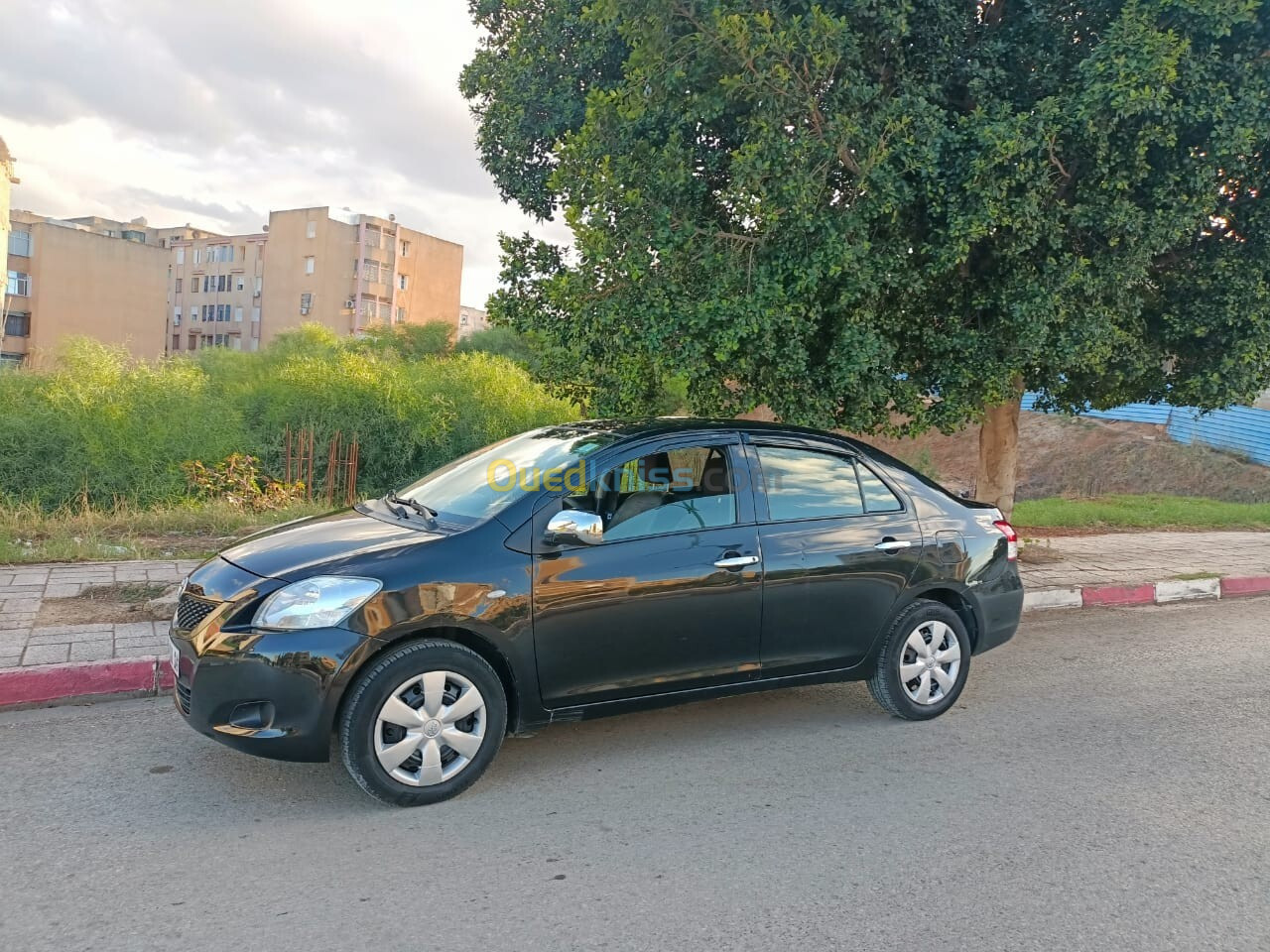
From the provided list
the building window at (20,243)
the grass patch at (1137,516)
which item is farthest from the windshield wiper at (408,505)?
the building window at (20,243)

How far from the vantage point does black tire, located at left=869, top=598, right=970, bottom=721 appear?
5.08m

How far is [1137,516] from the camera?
541 inches

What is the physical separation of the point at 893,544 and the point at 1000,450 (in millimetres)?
5530

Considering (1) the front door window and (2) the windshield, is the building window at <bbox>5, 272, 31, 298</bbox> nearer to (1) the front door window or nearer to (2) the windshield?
(2) the windshield

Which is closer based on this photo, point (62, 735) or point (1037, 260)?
point (62, 735)

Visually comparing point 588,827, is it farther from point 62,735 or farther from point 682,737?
point 62,735

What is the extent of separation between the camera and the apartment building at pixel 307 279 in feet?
228

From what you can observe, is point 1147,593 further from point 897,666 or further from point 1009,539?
point 897,666

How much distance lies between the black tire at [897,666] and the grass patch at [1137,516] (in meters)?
8.11

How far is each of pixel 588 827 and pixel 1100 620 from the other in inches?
237

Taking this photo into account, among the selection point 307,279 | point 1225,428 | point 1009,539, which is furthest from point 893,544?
point 307,279

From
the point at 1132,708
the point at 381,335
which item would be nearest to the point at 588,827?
the point at 1132,708

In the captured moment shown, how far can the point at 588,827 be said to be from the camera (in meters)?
3.79

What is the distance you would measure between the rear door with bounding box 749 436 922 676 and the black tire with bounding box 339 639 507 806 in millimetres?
1440
